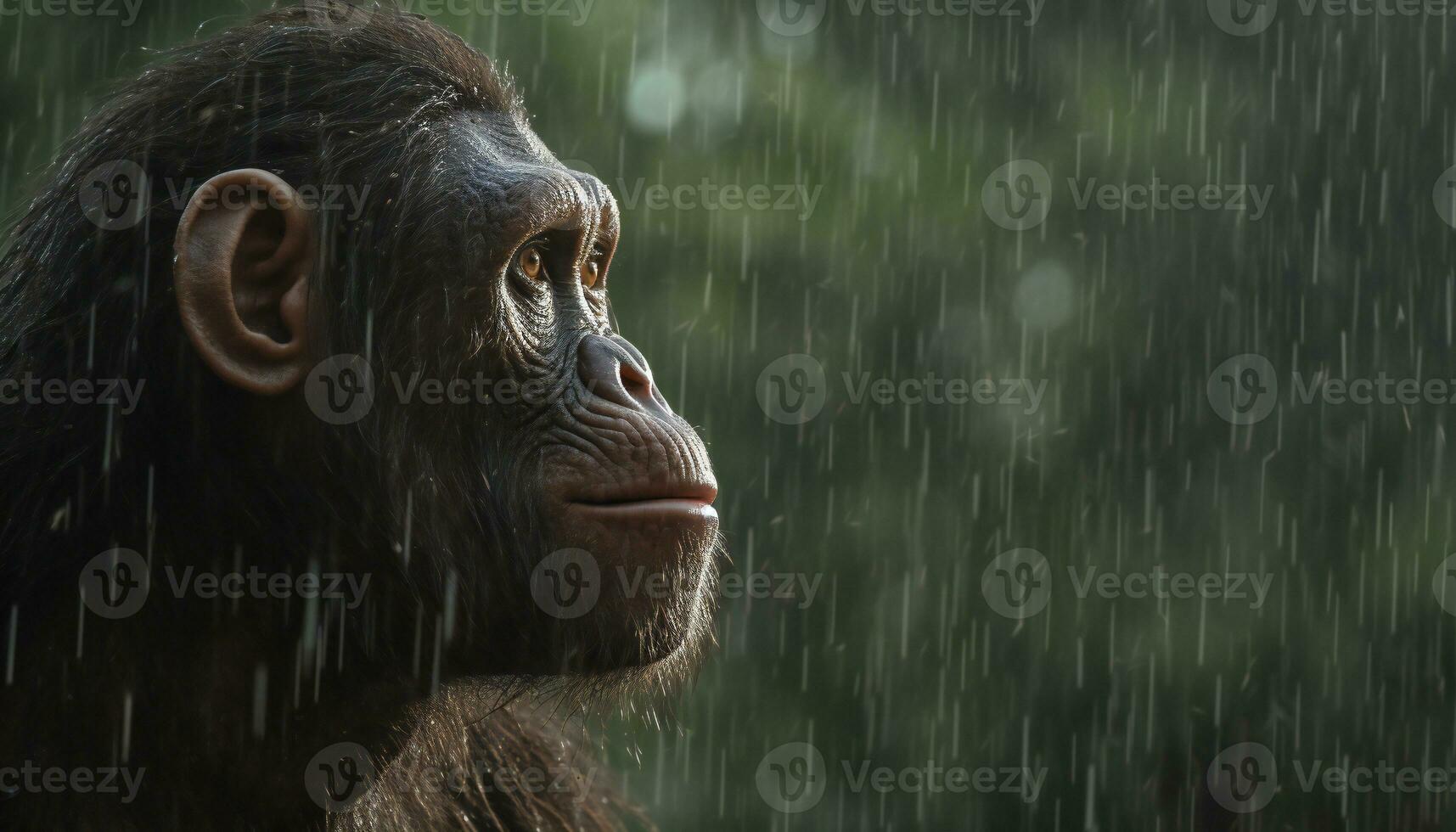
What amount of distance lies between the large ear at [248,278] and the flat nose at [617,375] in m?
0.58

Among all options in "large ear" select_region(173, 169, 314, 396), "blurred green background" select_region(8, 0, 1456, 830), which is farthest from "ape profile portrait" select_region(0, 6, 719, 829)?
"blurred green background" select_region(8, 0, 1456, 830)

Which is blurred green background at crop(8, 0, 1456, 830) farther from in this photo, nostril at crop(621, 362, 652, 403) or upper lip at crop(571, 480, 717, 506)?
upper lip at crop(571, 480, 717, 506)

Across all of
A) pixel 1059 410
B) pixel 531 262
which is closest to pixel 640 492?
pixel 531 262

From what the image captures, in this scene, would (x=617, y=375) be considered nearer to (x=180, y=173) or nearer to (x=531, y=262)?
(x=531, y=262)

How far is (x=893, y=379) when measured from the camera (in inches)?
420

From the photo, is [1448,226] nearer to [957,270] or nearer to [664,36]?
[957,270]

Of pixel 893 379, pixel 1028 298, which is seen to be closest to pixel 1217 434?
pixel 1028 298

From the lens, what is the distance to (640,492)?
296 cm

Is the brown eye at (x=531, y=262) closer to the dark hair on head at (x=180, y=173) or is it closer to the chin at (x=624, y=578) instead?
the dark hair on head at (x=180, y=173)

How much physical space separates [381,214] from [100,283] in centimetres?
57

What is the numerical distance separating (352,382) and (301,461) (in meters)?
0.20

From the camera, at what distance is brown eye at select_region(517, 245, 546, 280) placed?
3.18m

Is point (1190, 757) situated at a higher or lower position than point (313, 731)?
lower

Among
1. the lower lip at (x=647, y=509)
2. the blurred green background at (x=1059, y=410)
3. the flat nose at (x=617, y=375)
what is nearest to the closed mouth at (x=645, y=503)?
the lower lip at (x=647, y=509)
